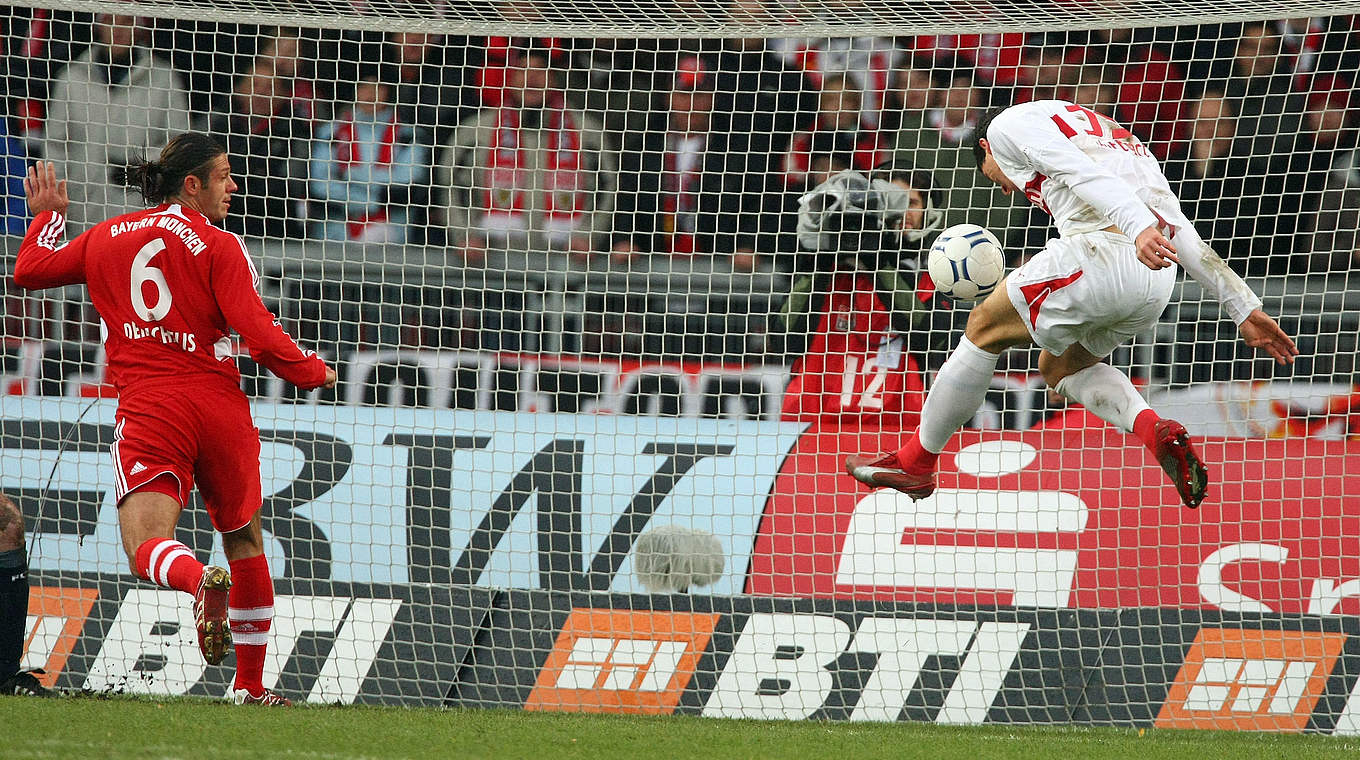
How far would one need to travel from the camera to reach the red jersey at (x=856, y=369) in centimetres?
634

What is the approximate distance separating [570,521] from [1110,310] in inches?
98.9

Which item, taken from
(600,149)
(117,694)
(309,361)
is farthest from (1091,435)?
(117,694)

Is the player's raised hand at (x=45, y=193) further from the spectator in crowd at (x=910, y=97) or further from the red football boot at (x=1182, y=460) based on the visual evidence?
the spectator in crowd at (x=910, y=97)

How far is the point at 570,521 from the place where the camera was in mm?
5684

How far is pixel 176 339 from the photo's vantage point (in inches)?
157

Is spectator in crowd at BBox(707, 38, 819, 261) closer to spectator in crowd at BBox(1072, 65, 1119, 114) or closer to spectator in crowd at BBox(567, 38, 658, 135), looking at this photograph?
spectator in crowd at BBox(567, 38, 658, 135)

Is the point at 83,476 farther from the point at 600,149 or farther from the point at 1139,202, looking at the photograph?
the point at 1139,202

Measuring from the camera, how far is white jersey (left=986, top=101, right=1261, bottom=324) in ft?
12.4

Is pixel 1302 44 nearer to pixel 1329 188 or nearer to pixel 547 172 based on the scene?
pixel 1329 188

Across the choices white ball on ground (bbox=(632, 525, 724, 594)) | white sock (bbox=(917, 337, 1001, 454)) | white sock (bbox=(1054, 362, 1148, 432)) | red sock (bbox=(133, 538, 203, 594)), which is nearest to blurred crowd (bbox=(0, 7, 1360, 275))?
white ball on ground (bbox=(632, 525, 724, 594))

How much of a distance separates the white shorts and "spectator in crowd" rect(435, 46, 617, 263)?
3.19m

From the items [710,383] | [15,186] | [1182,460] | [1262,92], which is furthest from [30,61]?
[1262,92]

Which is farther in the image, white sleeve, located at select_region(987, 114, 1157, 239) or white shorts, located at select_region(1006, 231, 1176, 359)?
white shorts, located at select_region(1006, 231, 1176, 359)

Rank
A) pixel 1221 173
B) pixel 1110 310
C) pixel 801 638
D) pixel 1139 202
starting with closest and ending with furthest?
pixel 1139 202
pixel 1110 310
pixel 801 638
pixel 1221 173
